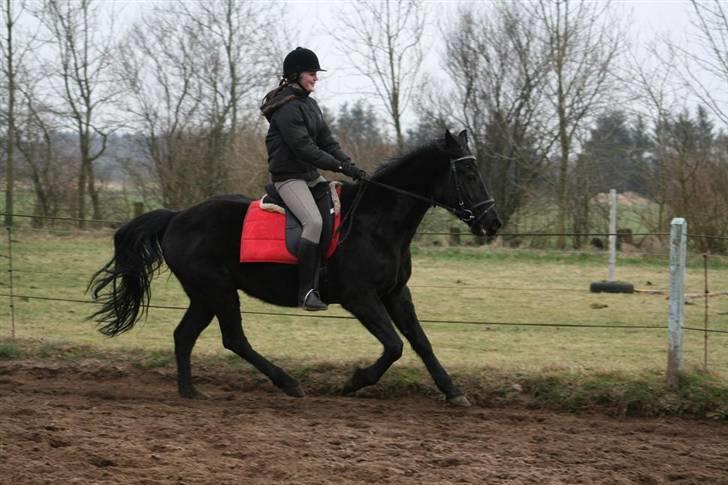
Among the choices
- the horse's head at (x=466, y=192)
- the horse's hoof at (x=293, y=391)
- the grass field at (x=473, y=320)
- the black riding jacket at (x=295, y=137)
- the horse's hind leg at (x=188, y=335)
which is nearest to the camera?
the horse's head at (x=466, y=192)

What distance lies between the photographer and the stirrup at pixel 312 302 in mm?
6684

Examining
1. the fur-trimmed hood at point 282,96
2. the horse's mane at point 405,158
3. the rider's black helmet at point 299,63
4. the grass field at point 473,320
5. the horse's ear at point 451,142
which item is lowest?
the grass field at point 473,320

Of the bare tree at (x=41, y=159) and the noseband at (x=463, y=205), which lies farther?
the bare tree at (x=41, y=159)

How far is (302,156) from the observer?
675 centimetres

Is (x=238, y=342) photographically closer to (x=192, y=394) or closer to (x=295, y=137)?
(x=192, y=394)

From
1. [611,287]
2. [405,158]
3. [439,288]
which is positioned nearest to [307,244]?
[405,158]

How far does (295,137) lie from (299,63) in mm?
624

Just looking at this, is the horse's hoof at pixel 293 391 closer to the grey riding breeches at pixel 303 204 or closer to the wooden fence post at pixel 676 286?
the grey riding breeches at pixel 303 204

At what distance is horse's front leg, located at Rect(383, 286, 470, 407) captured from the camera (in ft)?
22.6

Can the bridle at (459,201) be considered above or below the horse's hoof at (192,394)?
above

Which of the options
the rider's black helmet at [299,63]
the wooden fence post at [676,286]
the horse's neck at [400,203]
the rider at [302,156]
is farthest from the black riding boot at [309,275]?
the wooden fence post at [676,286]

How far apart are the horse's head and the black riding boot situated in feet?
3.60

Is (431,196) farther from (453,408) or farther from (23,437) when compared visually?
(23,437)

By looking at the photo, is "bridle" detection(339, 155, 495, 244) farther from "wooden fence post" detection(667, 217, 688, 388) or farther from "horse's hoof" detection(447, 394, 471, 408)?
"wooden fence post" detection(667, 217, 688, 388)
